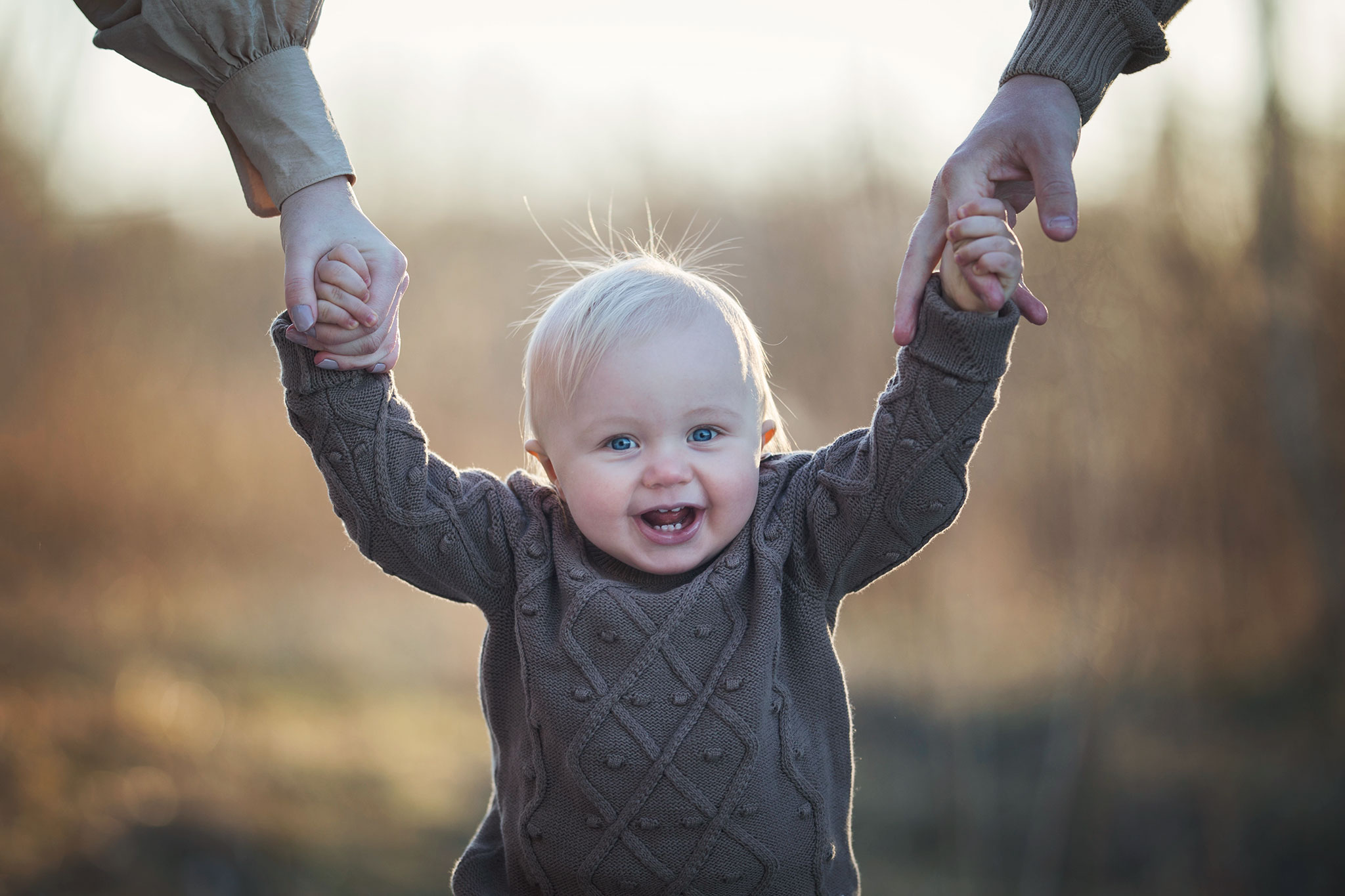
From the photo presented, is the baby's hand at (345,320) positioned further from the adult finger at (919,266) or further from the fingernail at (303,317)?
the adult finger at (919,266)

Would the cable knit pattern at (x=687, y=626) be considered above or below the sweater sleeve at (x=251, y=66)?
below

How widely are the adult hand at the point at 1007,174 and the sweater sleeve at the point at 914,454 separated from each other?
0.02m

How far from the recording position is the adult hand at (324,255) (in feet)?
3.66

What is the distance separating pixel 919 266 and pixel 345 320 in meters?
0.62

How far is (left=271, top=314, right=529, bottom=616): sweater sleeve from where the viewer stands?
1.19 meters

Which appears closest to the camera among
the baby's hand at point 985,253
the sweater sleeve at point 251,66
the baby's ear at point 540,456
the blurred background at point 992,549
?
the baby's hand at point 985,253

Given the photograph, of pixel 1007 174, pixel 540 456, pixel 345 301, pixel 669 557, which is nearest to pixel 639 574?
pixel 669 557

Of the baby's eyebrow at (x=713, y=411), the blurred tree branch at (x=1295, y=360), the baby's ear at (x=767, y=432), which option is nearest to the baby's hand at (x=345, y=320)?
the baby's eyebrow at (x=713, y=411)

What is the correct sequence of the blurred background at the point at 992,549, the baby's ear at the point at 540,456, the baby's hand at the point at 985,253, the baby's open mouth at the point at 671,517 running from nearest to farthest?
the baby's hand at the point at 985,253
the baby's open mouth at the point at 671,517
the baby's ear at the point at 540,456
the blurred background at the point at 992,549

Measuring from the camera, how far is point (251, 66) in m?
1.20

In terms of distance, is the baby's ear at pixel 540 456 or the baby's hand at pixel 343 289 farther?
the baby's ear at pixel 540 456

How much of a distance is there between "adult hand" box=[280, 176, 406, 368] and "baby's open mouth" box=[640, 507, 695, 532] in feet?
1.23

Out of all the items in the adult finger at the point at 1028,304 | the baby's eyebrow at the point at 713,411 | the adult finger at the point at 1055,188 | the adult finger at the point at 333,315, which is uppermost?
the adult finger at the point at 1055,188

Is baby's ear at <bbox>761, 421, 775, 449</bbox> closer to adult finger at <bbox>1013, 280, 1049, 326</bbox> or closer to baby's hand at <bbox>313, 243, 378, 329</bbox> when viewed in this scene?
adult finger at <bbox>1013, 280, 1049, 326</bbox>
